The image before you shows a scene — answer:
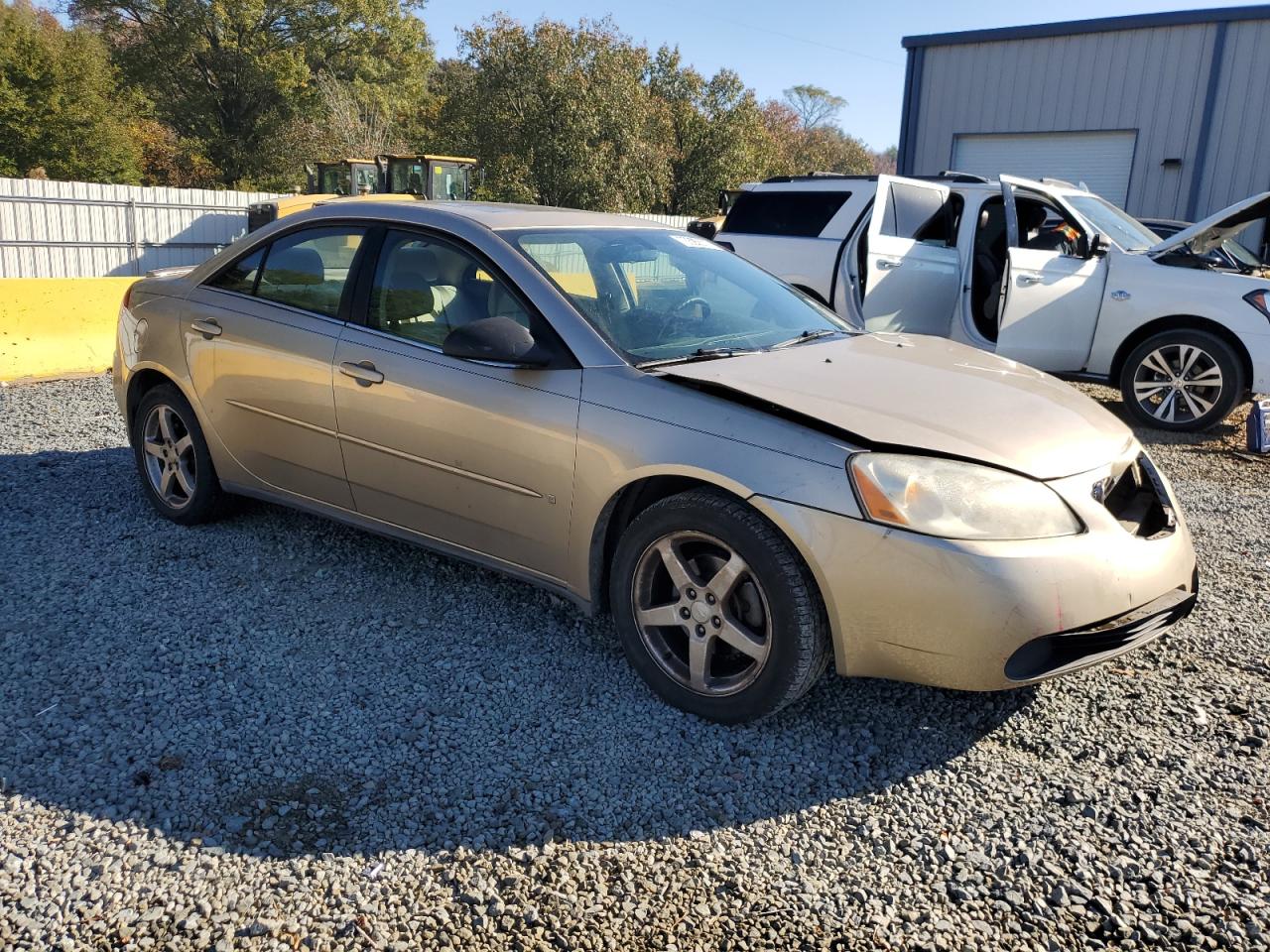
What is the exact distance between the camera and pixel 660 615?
3.18m

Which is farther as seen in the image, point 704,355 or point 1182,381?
point 1182,381

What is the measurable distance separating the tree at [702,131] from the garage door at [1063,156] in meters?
16.7

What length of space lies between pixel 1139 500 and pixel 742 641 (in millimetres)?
1435

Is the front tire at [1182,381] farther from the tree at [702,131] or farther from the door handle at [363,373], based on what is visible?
the tree at [702,131]

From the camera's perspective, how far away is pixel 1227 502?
5.91 meters

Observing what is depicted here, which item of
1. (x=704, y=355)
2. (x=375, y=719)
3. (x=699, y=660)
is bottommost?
(x=375, y=719)

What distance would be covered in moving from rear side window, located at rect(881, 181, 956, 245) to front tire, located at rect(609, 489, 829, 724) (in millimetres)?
6065

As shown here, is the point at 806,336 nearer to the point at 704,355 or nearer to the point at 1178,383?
the point at 704,355

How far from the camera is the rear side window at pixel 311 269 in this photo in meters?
4.09

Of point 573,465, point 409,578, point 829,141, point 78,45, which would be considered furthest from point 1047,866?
point 829,141

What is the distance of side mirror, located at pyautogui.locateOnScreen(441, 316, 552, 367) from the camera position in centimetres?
328

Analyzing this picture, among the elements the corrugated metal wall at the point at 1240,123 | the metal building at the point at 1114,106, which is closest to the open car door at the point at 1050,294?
the corrugated metal wall at the point at 1240,123

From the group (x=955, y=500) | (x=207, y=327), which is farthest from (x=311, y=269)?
(x=955, y=500)

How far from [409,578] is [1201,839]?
304 cm
